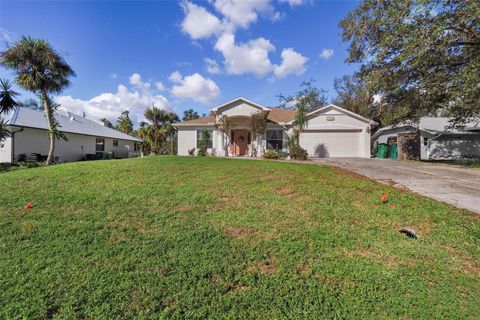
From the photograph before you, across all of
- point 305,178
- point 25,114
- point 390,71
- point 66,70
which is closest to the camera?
point 305,178

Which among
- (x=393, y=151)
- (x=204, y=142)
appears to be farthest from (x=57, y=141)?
(x=393, y=151)

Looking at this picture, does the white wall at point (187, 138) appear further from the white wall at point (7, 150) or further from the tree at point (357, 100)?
the tree at point (357, 100)

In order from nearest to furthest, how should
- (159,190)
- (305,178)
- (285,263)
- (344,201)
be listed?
1. (285,263)
2. (344,201)
3. (159,190)
4. (305,178)

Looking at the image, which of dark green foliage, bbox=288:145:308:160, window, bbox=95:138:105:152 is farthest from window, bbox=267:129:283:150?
window, bbox=95:138:105:152

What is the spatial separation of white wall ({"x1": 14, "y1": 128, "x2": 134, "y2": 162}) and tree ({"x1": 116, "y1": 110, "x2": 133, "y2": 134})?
13.8m

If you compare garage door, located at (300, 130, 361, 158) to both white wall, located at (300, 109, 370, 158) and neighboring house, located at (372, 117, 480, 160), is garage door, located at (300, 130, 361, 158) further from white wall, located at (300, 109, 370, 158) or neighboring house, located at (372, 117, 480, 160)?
neighboring house, located at (372, 117, 480, 160)

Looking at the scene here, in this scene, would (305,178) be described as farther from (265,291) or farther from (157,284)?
(157,284)

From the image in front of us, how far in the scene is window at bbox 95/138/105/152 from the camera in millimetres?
23309

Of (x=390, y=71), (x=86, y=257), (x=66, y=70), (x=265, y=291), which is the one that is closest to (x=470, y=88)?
(x=390, y=71)

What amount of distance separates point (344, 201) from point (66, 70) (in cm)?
1880

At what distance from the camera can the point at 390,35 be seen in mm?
9367

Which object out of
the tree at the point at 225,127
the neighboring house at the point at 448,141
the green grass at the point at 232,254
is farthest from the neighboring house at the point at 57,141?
the neighboring house at the point at 448,141

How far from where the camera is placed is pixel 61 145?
62.2ft

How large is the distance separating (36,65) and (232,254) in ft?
59.2
